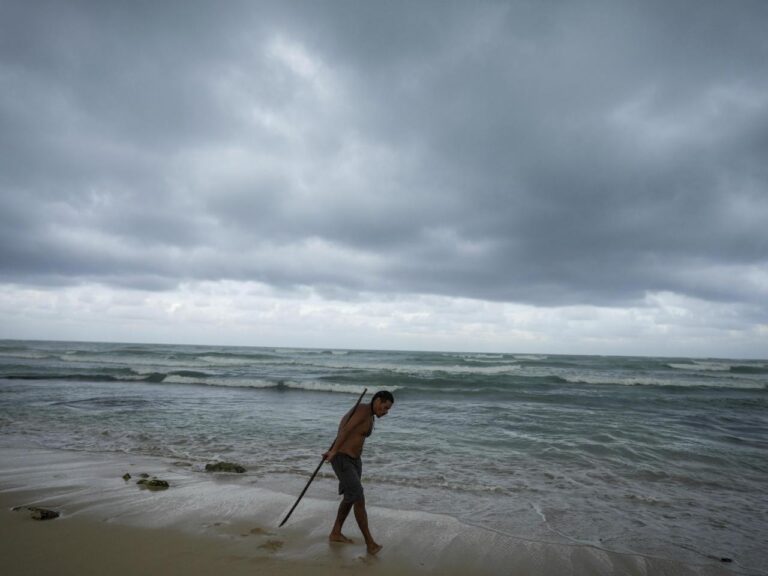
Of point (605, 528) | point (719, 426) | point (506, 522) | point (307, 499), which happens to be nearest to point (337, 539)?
point (307, 499)

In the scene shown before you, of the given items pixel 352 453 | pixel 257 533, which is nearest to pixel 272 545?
pixel 257 533

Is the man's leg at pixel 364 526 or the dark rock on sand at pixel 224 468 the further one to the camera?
the dark rock on sand at pixel 224 468

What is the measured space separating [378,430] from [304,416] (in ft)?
11.1

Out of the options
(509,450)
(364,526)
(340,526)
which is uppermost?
(364,526)

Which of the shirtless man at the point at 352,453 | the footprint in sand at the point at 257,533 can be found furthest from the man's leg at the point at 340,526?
the footprint in sand at the point at 257,533

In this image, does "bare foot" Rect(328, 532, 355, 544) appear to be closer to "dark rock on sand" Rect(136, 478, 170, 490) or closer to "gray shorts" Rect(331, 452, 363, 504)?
"gray shorts" Rect(331, 452, 363, 504)

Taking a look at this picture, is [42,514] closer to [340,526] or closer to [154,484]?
[154,484]

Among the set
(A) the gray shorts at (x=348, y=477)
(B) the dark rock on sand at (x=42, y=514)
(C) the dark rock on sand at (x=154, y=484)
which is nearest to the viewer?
(A) the gray shorts at (x=348, y=477)

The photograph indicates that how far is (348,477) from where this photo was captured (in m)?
4.33

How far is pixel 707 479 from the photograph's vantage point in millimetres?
7410

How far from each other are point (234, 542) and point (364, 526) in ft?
4.51

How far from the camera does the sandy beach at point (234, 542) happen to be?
151 inches

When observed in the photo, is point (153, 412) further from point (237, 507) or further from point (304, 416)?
point (237, 507)

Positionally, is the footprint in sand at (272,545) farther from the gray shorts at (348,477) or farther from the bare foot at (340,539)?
the gray shorts at (348,477)
